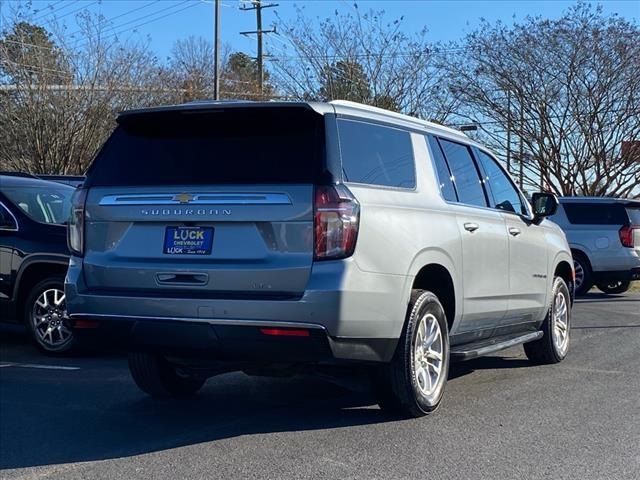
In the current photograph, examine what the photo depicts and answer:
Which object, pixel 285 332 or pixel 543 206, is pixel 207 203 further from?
pixel 543 206

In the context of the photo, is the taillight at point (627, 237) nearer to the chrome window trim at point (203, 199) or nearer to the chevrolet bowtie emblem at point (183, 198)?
the chrome window trim at point (203, 199)

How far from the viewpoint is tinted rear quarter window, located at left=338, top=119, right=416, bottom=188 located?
531 centimetres

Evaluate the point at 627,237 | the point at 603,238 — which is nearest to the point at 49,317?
the point at 603,238

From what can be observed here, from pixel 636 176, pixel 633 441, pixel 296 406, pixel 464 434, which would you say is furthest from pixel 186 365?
pixel 636 176

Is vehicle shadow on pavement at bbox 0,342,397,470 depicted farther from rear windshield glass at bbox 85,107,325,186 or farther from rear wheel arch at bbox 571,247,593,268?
rear wheel arch at bbox 571,247,593,268

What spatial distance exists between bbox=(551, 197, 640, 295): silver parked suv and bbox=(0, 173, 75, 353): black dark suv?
32.1 feet

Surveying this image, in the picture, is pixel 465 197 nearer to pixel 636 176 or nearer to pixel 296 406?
pixel 296 406

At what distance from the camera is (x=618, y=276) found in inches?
592

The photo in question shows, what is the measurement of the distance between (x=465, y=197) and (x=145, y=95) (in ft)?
69.0

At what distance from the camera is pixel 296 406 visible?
6.30m

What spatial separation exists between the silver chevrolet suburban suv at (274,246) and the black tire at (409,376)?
1 cm

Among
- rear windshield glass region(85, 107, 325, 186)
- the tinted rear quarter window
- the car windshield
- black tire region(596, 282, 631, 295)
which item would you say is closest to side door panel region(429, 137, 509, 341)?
the tinted rear quarter window

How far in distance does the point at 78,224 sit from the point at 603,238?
1160 cm

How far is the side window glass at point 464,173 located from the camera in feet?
21.5
